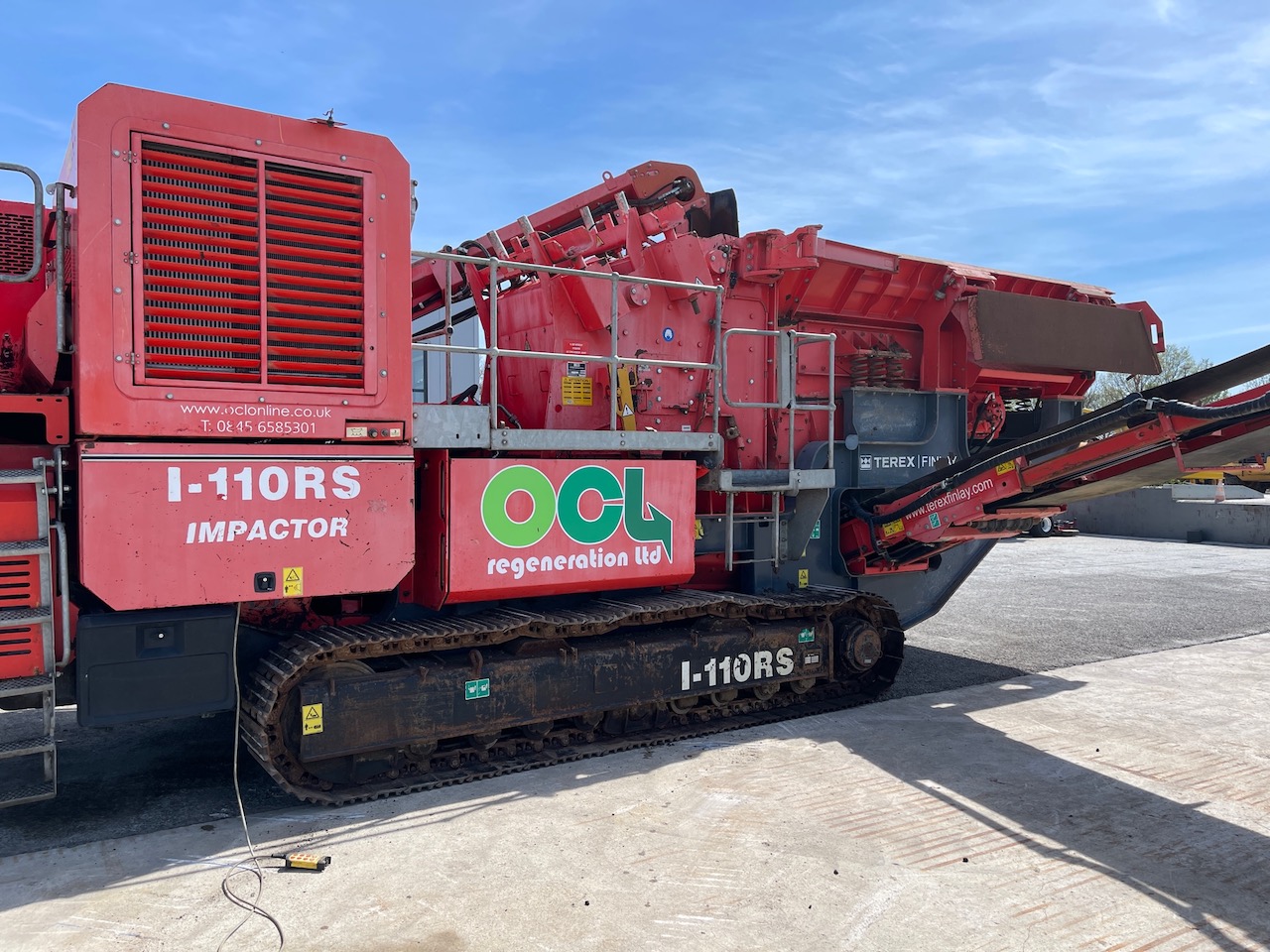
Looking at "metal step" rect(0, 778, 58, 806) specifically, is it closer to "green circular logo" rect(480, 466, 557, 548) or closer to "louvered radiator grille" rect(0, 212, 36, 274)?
"green circular logo" rect(480, 466, 557, 548)

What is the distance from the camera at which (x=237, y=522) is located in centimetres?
485

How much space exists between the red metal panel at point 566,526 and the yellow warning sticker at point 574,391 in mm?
641

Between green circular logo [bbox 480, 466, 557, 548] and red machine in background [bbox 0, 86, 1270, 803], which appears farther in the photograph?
green circular logo [bbox 480, 466, 557, 548]

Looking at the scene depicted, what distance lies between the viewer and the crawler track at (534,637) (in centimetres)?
521

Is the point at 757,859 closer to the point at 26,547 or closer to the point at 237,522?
the point at 237,522

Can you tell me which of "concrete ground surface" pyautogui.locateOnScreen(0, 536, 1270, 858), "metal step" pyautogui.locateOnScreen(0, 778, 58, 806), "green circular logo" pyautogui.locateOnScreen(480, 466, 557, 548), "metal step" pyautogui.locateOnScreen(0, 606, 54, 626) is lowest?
"concrete ground surface" pyautogui.locateOnScreen(0, 536, 1270, 858)

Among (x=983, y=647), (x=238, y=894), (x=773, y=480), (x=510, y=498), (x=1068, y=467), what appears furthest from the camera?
(x=983, y=647)

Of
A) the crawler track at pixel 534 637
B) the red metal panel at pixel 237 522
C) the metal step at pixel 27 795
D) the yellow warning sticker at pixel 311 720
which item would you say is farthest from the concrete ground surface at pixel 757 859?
the red metal panel at pixel 237 522

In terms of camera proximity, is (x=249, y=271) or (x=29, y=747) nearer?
(x=29, y=747)

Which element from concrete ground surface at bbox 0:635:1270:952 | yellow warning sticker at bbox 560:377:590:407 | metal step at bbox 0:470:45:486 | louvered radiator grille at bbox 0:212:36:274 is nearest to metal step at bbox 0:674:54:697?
concrete ground surface at bbox 0:635:1270:952

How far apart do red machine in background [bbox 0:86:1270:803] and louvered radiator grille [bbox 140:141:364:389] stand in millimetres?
16

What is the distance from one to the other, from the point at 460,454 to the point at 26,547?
8.02 ft

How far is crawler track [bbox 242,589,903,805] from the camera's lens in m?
5.21

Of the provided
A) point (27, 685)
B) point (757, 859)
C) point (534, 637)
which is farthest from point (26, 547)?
point (757, 859)
